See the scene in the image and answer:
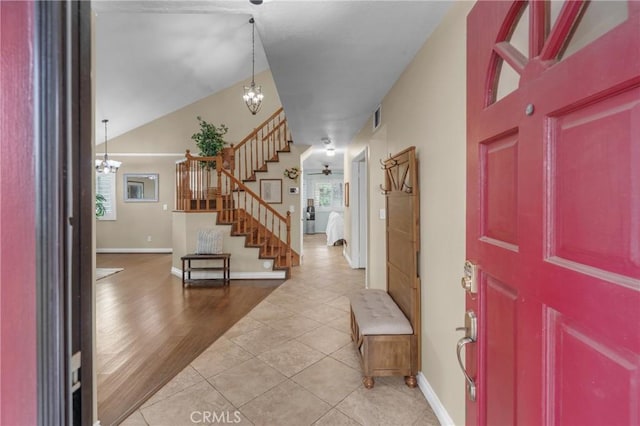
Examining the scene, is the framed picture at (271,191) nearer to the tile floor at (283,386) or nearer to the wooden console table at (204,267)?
the wooden console table at (204,267)

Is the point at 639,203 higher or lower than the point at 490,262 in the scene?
higher

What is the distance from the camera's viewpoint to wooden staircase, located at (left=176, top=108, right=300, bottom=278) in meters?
5.44

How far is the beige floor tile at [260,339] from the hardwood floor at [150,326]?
0.98 ft

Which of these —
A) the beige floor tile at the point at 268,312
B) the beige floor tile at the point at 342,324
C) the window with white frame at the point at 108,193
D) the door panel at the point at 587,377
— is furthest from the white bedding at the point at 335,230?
the door panel at the point at 587,377

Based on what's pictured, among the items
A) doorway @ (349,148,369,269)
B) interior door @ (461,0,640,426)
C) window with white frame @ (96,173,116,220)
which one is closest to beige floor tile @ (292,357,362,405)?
interior door @ (461,0,640,426)

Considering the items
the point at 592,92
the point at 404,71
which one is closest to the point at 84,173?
the point at 592,92

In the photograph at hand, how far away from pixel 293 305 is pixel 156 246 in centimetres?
598

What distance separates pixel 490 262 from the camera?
2.83ft

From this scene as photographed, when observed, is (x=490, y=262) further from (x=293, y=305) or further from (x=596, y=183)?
(x=293, y=305)

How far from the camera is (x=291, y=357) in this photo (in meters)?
2.57

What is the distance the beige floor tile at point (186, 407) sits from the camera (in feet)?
5.99

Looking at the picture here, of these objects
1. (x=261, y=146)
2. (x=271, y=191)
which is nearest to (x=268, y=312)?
(x=271, y=191)

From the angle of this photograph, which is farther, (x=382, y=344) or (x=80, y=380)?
(x=382, y=344)

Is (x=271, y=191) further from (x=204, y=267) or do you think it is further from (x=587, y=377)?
(x=587, y=377)
